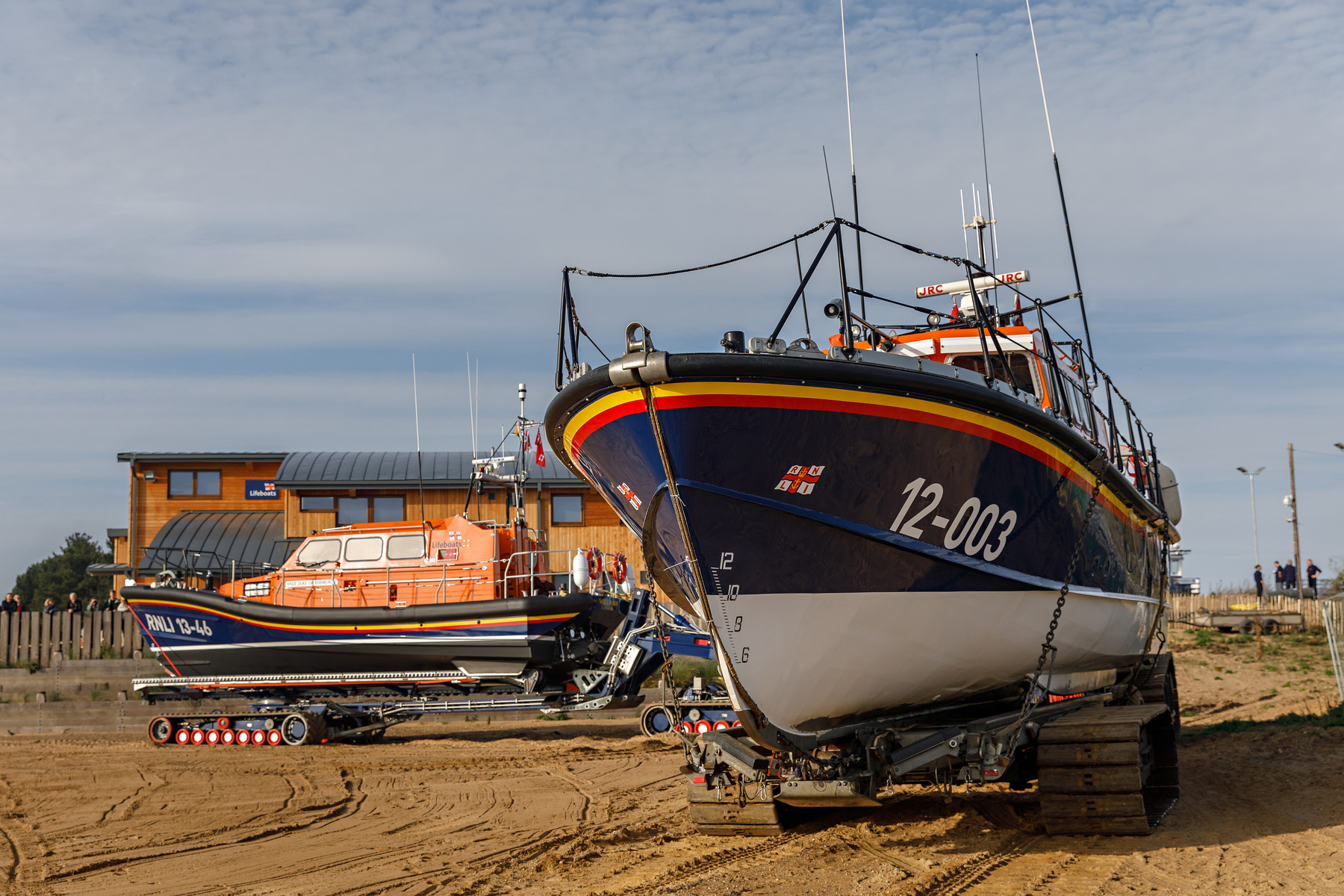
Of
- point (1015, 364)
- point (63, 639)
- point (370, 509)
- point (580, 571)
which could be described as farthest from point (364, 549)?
point (370, 509)

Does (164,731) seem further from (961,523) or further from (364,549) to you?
(961,523)

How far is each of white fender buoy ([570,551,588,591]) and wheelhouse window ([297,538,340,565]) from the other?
3.17m

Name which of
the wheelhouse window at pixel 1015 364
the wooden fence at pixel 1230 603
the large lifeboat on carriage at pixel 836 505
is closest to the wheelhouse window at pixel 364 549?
the large lifeboat on carriage at pixel 836 505

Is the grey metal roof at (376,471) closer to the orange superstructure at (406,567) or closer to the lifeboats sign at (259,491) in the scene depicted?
the lifeboats sign at (259,491)

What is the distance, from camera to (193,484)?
80.2 ft

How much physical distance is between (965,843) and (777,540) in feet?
7.34

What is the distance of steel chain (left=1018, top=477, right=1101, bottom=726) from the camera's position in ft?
19.8

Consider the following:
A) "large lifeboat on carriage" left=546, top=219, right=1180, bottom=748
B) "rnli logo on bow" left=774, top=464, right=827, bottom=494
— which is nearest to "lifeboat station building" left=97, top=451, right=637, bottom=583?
Answer: "large lifeboat on carriage" left=546, top=219, right=1180, bottom=748

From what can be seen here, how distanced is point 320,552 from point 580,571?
11.6 ft

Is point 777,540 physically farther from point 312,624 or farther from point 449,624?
point 312,624

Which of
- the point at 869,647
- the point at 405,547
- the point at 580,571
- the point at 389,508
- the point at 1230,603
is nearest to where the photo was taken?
the point at 869,647

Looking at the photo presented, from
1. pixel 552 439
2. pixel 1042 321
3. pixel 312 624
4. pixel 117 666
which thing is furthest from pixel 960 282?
pixel 117 666

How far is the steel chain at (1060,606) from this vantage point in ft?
19.8

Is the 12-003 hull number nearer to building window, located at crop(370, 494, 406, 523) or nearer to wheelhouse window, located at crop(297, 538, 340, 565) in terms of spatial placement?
wheelhouse window, located at crop(297, 538, 340, 565)
